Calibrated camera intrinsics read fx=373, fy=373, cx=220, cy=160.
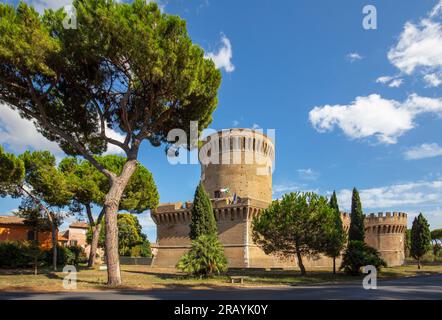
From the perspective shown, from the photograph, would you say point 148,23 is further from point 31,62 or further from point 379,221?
point 379,221

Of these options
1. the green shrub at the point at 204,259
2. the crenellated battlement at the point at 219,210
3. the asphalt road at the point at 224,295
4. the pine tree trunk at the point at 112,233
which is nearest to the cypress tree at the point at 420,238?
the crenellated battlement at the point at 219,210

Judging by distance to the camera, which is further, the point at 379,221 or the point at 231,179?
the point at 379,221

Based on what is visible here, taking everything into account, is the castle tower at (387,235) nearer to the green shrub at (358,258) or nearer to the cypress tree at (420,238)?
the cypress tree at (420,238)

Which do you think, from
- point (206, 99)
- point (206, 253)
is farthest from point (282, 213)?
point (206, 99)

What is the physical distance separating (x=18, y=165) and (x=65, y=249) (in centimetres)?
890

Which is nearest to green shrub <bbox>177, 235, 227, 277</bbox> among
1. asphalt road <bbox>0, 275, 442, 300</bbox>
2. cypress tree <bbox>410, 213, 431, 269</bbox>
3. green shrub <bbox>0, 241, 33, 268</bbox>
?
asphalt road <bbox>0, 275, 442, 300</bbox>

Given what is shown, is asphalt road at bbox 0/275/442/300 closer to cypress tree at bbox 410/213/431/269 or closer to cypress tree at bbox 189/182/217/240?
cypress tree at bbox 189/182/217/240

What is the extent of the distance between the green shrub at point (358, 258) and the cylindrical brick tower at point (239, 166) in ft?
49.1

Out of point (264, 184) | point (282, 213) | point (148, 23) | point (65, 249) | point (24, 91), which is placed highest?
point (148, 23)

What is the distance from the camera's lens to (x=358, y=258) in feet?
95.1

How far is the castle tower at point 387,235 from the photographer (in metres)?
49.8

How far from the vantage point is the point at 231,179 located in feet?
144

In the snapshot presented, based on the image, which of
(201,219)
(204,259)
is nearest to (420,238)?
(201,219)
